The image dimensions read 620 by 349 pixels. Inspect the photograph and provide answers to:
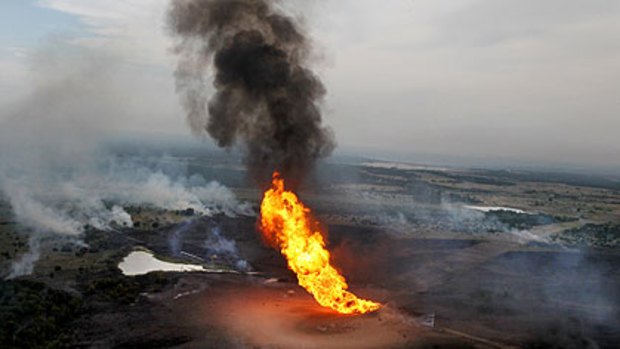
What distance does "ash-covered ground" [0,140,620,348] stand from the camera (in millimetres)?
52750

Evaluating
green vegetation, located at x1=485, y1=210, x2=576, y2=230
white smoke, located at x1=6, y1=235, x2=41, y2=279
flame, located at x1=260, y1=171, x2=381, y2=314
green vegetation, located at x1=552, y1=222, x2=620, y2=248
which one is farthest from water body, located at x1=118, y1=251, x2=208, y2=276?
green vegetation, located at x1=485, y1=210, x2=576, y2=230

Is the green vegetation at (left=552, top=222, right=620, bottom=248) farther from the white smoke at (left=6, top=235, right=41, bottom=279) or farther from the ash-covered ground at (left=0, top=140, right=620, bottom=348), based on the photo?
the white smoke at (left=6, top=235, right=41, bottom=279)

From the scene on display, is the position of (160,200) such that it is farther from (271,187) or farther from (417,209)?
(271,187)

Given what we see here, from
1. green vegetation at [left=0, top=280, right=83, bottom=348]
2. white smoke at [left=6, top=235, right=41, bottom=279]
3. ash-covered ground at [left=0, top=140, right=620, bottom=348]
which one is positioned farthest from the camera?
white smoke at [left=6, top=235, right=41, bottom=279]

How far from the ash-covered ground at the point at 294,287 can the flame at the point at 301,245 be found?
2716 mm

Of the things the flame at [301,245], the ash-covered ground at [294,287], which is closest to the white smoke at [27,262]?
the ash-covered ground at [294,287]

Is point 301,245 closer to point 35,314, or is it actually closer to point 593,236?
point 35,314

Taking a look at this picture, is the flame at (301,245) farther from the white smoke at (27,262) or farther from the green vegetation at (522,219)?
the green vegetation at (522,219)

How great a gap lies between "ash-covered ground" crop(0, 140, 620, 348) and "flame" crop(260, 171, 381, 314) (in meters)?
2.72

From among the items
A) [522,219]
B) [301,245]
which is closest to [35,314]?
[301,245]

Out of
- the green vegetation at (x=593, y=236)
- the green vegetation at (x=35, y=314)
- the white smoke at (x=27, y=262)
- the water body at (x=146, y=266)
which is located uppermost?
the green vegetation at (x=593, y=236)

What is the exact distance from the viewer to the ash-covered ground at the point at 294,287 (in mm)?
52750

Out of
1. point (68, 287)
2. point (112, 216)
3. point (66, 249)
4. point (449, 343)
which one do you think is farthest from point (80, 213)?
point (449, 343)

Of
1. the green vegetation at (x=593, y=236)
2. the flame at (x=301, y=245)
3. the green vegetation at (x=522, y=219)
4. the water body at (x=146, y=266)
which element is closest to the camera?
the flame at (x=301, y=245)
